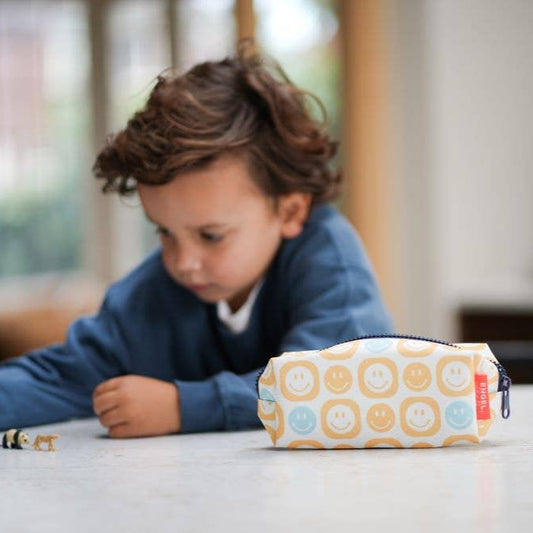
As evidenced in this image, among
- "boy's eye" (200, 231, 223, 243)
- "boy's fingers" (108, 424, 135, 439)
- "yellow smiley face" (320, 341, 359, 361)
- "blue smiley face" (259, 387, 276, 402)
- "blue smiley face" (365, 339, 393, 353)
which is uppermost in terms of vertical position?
"boy's eye" (200, 231, 223, 243)

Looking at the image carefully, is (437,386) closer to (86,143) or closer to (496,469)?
(496,469)

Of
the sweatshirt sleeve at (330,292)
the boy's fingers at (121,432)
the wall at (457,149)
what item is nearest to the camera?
the boy's fingers at (121,432)

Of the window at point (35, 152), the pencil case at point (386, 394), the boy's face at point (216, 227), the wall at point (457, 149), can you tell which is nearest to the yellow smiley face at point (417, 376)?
the pencil case at point (386, 394)

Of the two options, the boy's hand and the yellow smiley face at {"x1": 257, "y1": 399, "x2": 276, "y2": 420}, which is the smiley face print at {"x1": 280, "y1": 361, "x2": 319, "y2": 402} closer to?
the yellow smiley face at {"x1": 257, "y1": 399, "x2": 276, "y2": 420}

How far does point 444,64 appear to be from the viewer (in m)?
4.52

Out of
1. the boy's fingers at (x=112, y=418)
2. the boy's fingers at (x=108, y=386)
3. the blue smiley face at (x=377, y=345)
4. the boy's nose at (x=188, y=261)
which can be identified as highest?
the boy's nose at (x=188, y=261)

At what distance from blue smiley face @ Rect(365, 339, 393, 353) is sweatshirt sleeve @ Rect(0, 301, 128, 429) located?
47cm

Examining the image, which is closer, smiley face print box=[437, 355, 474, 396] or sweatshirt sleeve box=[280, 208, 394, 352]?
smiley face print box=[437, 355, 474, 396]

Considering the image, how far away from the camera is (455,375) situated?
0.98 meters

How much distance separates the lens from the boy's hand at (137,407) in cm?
117

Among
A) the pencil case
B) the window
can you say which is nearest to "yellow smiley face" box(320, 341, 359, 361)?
the pencil case

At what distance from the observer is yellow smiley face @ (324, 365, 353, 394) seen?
1.00 m

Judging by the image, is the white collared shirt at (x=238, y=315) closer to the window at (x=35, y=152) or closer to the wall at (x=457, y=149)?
the wall at (x=457, y=149)

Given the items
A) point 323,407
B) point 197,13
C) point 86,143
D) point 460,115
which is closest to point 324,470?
point 323,407
